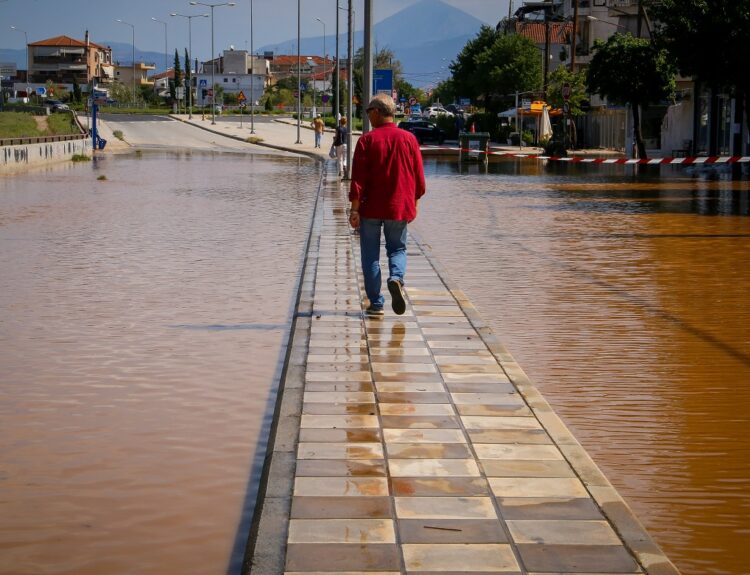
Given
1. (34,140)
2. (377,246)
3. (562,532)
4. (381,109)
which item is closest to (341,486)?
(562,532)

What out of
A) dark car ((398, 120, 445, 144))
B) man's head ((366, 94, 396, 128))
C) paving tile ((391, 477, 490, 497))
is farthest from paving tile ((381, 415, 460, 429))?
dark car ((398, 120, 445, 144))

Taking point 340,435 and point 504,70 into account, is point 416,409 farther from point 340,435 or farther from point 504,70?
point 504,70

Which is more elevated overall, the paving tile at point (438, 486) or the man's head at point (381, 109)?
the man's head at point (381, 109)

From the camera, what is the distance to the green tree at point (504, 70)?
258 feet

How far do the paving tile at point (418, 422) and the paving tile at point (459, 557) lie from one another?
1806mm

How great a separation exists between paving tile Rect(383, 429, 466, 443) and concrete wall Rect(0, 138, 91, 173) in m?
32.3

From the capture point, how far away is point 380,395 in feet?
23.3

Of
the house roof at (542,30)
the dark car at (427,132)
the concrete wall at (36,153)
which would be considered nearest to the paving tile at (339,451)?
the concrete wall at (36,153)

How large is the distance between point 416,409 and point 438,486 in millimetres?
1459

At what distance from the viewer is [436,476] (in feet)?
17.9

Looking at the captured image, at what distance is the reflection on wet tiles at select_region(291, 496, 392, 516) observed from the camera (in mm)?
4902

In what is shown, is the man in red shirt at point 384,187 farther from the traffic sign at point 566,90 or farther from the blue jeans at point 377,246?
the traffic sign at point 566,90

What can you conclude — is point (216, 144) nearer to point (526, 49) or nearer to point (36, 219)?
point (526, 49)

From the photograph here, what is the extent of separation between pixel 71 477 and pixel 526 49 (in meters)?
77.0
